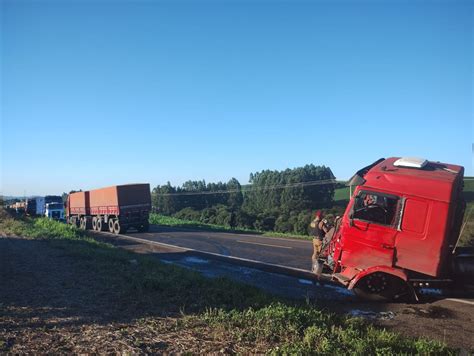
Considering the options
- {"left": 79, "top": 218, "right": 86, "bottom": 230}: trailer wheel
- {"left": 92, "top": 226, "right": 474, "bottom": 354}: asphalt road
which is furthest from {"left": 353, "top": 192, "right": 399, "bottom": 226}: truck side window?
{"left": 79, "top": 218, "right": 86, "bottom": 230}: trailer wheel

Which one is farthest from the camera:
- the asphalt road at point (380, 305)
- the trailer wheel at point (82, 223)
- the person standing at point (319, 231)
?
the trailer wheel at point (82, 223)

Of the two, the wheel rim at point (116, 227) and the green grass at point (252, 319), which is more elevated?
Answer: the green grass at point (252, 319)

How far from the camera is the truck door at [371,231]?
7805 millimetres

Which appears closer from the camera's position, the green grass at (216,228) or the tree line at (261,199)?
the green grass at (216,228)

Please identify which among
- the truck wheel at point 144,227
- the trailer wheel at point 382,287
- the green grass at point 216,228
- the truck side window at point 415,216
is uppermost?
the truck side window at point 415,216

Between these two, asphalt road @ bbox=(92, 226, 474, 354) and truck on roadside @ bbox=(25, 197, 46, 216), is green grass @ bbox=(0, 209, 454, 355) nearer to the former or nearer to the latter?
asphalt road @ bbox=(92, 226, 474, 354)

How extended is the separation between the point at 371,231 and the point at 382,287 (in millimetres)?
1184

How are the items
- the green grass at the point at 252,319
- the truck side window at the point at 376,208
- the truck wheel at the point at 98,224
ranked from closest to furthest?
1. the green grass at the point at 252,319
2. the truck side window at the point at 376,208
3. the truck wheel at the point at 98,224

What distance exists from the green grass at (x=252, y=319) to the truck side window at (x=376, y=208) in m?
2.26

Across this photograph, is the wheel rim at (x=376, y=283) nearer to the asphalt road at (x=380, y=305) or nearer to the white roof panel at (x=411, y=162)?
the asphalt road at (x=380, y=305)

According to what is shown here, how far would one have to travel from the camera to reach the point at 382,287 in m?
8.16

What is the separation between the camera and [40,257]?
12828mm

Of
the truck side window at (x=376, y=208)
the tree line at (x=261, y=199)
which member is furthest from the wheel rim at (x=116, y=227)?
the truck side window at (x=376, y=208)

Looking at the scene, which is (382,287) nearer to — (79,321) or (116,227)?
(79,321)
